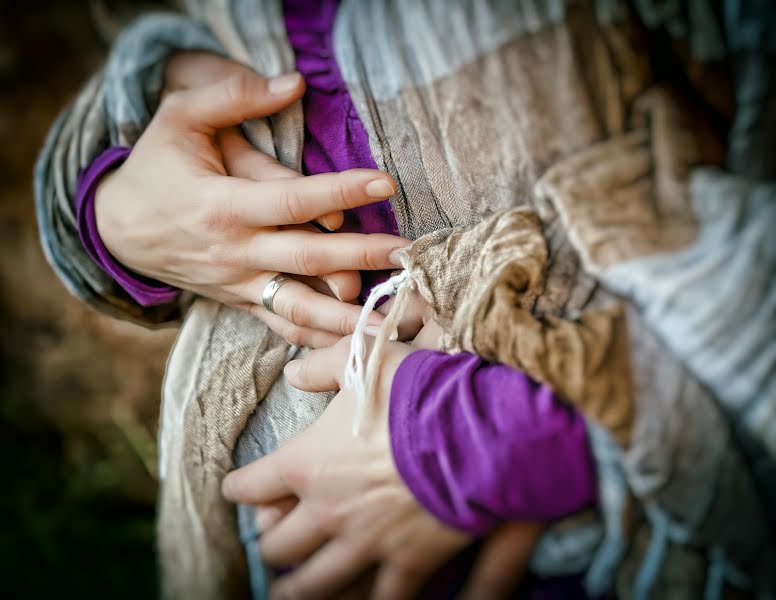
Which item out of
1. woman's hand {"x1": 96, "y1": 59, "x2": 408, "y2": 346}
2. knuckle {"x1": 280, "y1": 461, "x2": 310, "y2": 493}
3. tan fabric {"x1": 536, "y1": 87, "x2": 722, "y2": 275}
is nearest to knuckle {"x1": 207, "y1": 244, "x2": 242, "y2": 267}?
woman's hand {"x1": 96, "y1": 59, "x2": 408, "y2": 346}

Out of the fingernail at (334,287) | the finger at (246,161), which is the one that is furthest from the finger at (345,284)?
the finger at (246,161)

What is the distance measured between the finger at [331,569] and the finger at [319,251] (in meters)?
0.25

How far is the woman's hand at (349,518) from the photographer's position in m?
0.44

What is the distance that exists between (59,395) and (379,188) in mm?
1083

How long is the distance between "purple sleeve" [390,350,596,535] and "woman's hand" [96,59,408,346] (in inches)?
4.7

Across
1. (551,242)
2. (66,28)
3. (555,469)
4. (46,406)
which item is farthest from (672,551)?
(46,406)

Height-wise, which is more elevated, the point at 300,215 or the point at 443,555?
the point at 300,215

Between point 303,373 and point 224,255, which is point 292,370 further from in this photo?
point 224,255

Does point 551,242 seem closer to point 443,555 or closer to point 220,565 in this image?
point 443,555

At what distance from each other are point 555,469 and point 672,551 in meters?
0.11

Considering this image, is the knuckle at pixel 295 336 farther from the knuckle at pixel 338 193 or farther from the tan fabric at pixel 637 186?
the tan fabric at pixel 637 186

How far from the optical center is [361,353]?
1.62ft

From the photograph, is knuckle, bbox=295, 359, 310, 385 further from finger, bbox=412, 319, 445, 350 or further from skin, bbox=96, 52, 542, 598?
finger, bbox=412, 319, 445, 350

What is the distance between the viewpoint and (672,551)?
1.34ft
